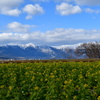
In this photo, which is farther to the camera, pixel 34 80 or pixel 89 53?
pixel 89 53

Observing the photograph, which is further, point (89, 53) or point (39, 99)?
point (89, 53)

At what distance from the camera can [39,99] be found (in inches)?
454

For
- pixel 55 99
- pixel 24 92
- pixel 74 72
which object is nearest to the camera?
pixel 55 99

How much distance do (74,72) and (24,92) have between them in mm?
7595

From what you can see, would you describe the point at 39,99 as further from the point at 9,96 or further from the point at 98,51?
the point at 98,51

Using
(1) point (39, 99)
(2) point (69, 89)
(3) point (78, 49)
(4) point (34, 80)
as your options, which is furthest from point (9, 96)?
(3) point (78, 49)

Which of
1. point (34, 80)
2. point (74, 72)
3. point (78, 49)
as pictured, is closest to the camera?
point (34, 80)

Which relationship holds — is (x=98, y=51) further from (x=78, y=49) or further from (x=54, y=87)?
(x=54, y=87)

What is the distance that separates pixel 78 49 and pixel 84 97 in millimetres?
95007

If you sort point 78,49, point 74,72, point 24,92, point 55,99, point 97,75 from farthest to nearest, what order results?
point 78,49 → point 74,72 → point 97,75 → point 24,92 → point 55,99

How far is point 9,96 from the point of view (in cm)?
1177

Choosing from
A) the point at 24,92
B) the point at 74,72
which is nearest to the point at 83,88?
the point at 24,92

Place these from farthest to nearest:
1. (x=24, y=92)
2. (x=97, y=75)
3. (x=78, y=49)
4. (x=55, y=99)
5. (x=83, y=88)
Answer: (x=78, y=49)
(x=97, y=75)
(x=24, y=92)
(x=83, y=88)
(x=55, y=99)

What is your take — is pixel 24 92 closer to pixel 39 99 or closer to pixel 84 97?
pixel 39 99
